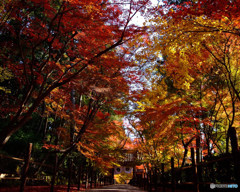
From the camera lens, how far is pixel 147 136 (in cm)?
1220

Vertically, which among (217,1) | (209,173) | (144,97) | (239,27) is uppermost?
(217,1)

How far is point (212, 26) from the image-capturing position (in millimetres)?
5562

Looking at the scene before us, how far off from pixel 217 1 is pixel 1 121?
1255 centimetres

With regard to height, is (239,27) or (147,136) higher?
(239,27)

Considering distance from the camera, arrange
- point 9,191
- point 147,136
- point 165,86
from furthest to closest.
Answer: point 147,136 → point 165,86 → point 9,191

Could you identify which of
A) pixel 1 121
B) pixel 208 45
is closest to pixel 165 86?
pixel 208 45

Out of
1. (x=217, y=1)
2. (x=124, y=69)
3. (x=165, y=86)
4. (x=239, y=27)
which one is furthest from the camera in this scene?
(x=165, y=86)

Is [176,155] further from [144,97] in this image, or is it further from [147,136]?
[144,97]

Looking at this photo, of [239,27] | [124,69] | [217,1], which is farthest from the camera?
[124,69]

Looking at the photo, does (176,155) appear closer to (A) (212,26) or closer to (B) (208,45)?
(B) (208,45)

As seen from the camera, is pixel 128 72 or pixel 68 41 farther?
pixel 128 72

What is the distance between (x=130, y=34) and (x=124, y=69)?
2806 mm

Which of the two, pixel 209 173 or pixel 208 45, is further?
pixel 209 173

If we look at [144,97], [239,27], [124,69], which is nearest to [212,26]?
[239,27]
